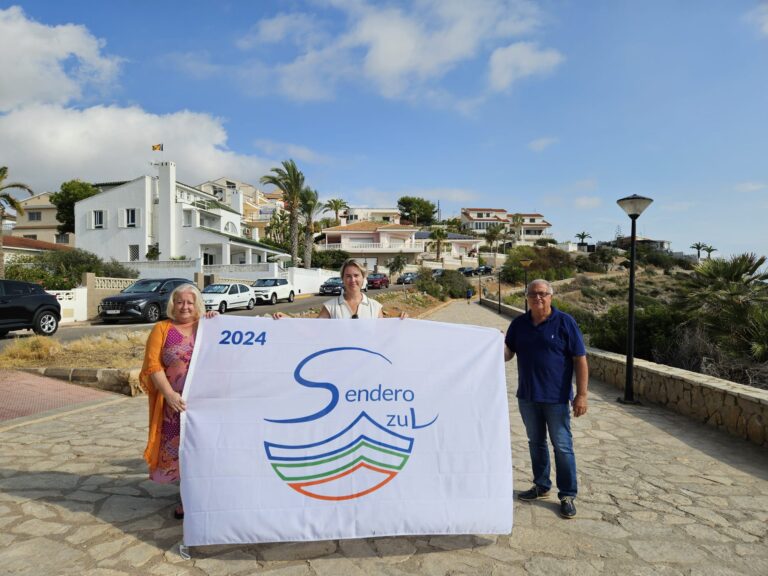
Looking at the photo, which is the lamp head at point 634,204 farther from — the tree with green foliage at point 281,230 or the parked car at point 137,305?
the tree with green foliage at point 281,230

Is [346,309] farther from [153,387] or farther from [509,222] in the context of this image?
[509,222]

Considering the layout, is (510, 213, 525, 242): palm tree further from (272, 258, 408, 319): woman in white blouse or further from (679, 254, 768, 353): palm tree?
(272, 258, 408, 319): woman in white blouse

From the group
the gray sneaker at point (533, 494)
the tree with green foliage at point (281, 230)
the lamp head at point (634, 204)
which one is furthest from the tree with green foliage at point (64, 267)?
the tree with green foliage at point (281, 230)

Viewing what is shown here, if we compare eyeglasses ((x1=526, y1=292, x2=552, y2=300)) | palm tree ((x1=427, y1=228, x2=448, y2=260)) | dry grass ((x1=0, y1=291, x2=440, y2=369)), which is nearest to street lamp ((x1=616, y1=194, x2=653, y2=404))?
dry grass ((x1=0, y1=291, x2=440, y2=369))

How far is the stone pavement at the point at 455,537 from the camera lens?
10.1ft

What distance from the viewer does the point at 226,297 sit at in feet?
76.7

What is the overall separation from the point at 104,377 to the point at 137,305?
1137 centimetres

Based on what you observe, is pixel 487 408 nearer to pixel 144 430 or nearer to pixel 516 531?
pixel 516 531

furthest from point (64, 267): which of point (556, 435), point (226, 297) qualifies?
point (556, 435)

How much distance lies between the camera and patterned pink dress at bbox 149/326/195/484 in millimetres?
3441

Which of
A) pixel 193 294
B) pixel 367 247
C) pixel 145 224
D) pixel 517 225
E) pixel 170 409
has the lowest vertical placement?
pixel 170 409

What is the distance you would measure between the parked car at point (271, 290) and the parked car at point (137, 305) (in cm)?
835

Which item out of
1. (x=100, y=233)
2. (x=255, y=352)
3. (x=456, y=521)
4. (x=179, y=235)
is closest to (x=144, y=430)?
(x=255, y=352)

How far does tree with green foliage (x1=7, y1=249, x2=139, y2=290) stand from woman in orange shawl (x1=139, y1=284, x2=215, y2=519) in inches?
1005
